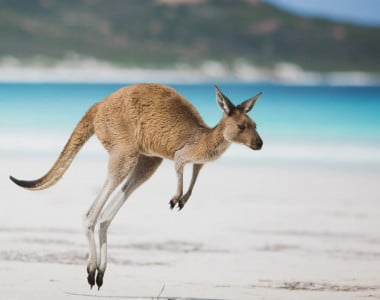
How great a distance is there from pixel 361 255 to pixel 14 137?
16905mm

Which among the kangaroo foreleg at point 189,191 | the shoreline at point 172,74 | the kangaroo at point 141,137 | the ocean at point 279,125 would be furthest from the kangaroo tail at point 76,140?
the shoreline at point 172,74

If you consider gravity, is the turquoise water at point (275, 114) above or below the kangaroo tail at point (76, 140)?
above

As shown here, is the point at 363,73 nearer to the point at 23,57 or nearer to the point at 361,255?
the point at 23,57

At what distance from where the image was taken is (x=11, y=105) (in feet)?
129

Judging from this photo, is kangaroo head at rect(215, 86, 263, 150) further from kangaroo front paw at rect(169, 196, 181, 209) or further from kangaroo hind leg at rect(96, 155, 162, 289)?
kangaroo hind leg at rect(96, 155, 162, 289)

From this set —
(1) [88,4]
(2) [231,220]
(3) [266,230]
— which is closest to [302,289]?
(3) [266,230]

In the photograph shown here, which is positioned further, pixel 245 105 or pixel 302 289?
pixel 302 289

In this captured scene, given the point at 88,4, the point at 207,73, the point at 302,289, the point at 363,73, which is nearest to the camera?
the point at 302,289

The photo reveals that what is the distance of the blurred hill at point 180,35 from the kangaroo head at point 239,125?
7776 cm

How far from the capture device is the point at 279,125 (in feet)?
99.3

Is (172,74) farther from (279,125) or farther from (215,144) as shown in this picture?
(215,144)

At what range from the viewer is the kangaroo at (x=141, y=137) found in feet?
18.9

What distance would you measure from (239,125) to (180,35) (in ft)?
328

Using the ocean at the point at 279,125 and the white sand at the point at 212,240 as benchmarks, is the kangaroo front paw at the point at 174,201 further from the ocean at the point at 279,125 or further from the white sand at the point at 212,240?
the ocean at the point at 279,125
